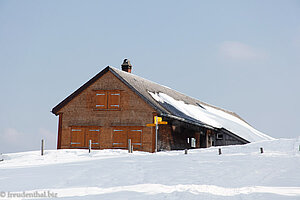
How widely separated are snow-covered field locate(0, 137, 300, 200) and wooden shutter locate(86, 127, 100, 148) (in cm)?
987

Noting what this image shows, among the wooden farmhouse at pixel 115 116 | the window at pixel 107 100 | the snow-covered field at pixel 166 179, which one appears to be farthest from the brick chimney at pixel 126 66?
the snow-covered field at pixel 166 179

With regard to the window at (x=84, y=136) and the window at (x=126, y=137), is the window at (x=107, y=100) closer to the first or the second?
the window at (x=84, y=136)

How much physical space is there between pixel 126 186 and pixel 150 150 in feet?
48.7

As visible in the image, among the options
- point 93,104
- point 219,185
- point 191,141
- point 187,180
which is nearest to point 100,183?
point 187,180

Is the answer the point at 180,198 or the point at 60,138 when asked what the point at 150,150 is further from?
the point at 180,198

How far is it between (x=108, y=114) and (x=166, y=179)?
15.5m

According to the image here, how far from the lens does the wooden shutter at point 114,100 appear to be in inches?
1171

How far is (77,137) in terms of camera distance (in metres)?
30.0

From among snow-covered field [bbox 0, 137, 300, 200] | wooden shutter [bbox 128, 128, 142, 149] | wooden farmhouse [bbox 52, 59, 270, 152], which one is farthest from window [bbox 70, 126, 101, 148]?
snow-covered field [bbox 0, 137, 300, 200]

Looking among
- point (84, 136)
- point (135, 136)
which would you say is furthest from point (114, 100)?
point (84, 136)

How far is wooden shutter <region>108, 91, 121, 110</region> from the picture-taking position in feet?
97.6

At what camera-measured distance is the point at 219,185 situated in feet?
45.9

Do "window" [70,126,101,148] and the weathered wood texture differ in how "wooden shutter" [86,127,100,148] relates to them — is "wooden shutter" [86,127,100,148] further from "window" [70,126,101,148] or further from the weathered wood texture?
the weathered wood texture

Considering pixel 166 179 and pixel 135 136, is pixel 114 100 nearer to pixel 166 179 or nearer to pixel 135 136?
pixel 135 136
